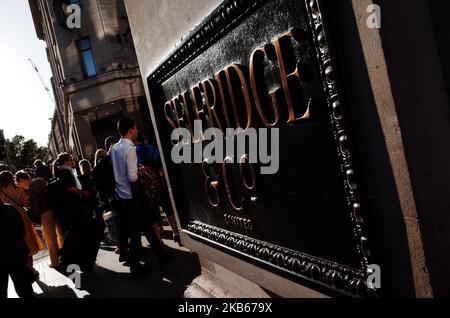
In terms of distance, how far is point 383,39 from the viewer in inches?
39.2

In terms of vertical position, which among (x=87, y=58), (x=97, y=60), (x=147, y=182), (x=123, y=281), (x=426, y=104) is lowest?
(x=123, y=281)

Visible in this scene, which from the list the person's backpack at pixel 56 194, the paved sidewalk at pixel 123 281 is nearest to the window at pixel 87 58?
the person's backpack at pixel 56 194

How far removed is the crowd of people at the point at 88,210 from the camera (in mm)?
4086

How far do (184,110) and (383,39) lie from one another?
136cm

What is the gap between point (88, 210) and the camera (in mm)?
5891

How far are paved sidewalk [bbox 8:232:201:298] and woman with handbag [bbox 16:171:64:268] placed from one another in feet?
1.52

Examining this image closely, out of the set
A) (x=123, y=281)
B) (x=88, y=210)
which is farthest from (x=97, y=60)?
(x=123, y=281)

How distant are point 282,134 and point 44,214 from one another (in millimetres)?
5736

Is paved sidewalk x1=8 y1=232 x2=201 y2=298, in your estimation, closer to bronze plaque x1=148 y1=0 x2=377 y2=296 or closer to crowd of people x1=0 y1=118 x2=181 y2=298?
crowd of people x1=0 y1=118 x2=181 y2=298

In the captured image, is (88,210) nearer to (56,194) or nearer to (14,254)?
(56,194)

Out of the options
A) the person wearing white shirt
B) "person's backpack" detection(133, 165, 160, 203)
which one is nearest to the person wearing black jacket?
the person wearing white shirt

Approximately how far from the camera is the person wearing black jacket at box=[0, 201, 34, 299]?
3.90 metres

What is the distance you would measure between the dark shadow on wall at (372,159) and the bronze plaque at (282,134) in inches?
1.4
